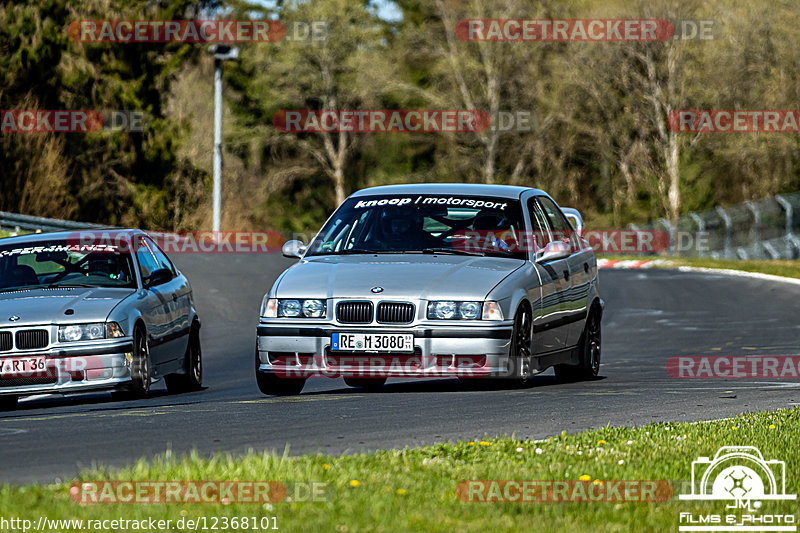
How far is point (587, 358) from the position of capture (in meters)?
13.1

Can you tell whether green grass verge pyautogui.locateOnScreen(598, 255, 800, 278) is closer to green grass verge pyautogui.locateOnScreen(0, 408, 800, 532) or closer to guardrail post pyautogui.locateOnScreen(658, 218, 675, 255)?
guardrail post pyautogui.locateOnScreen(658, 218, 675, 255)

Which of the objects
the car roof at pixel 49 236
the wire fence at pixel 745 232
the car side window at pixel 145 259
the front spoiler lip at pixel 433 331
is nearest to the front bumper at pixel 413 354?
the front spoiler lip at pixel 433 331

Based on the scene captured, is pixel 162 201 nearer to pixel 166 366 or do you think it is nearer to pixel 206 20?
pixel 206 20

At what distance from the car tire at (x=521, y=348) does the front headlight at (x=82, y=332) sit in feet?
10.8

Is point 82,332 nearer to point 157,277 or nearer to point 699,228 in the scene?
point 157,277

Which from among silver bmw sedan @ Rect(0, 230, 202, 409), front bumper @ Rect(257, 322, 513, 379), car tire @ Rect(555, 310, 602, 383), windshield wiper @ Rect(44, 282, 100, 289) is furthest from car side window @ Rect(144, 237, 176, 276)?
car tire @ Rect(555, 310, 602, 383)

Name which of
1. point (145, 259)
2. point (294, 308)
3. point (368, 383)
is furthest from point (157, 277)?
point (294, 308)

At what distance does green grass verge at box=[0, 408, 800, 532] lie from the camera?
5.80m

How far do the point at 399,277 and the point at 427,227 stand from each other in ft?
3.59

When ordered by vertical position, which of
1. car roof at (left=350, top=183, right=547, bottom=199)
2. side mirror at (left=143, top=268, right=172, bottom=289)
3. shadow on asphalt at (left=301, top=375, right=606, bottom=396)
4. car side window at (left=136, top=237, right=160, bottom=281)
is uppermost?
car roof at (left=350, top=183, right=547, bottom=199)

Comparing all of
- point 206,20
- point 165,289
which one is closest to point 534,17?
point 206,20

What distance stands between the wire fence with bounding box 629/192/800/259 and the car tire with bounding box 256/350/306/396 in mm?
34449

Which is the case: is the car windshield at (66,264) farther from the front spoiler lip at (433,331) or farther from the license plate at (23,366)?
the front spoiler lip at (433,331)

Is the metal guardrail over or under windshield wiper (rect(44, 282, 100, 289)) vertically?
over
